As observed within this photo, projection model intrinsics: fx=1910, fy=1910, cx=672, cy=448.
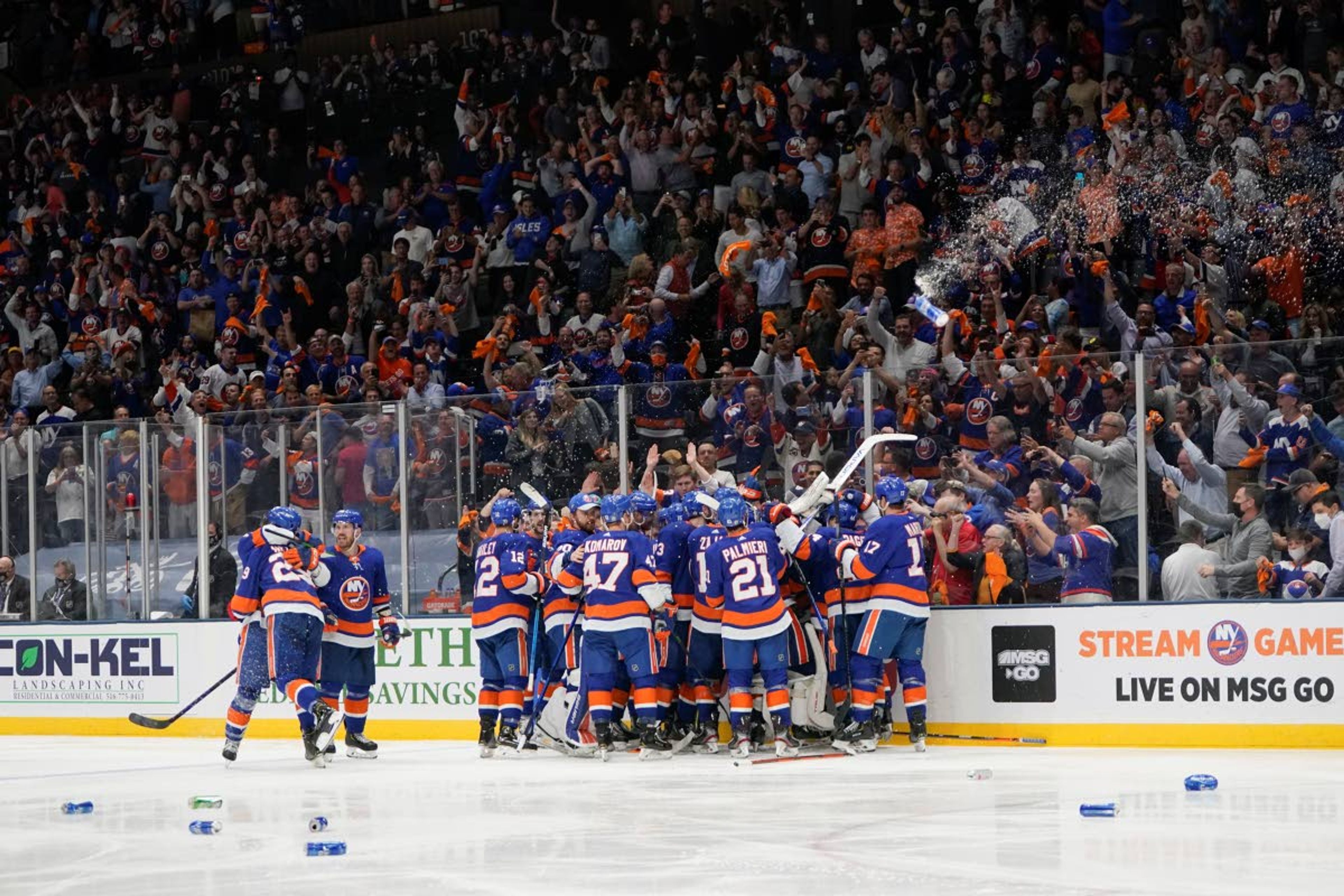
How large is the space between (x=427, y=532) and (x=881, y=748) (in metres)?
3.67

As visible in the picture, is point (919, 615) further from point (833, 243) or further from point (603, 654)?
point (833, 243)

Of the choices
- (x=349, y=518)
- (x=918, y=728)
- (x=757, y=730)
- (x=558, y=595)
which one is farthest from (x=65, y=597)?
(x=918, y=728)

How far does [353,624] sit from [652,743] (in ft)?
6.71

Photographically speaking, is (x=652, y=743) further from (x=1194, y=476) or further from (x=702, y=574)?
(x=1194, y=476)

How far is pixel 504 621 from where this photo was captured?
12.0m

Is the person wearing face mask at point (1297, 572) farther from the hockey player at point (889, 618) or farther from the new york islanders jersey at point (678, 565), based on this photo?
the new york islanders jersey at point (678, 565)

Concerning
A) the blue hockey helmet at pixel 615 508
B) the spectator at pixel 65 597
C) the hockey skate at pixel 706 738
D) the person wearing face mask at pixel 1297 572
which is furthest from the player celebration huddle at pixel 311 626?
the person wearing face mask at pixel 1297 572

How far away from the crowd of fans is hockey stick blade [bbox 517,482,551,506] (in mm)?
184

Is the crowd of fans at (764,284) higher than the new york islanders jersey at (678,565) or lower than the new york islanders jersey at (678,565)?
higher

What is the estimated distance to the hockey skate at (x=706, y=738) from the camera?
467 inches

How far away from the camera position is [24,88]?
25438 millimetres

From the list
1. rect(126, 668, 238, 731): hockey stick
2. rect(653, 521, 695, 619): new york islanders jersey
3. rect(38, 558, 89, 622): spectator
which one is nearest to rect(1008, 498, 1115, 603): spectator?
rect(653, 521, 695, 619): new york islanders jersey

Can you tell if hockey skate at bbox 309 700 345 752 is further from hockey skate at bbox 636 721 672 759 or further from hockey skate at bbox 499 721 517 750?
hockey skate at bbox 636 721 672 759

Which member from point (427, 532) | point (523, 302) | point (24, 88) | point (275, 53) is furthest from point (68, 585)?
point (24, 88)
